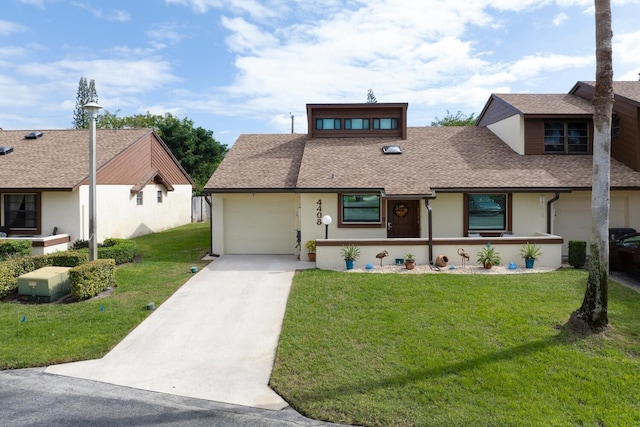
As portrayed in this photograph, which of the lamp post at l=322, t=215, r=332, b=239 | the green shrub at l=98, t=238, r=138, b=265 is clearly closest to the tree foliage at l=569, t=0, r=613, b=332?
the lamp post at l=322, t=215, r=332, b=239

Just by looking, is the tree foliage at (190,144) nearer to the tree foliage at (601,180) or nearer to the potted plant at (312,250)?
the potted plant at (312,250)

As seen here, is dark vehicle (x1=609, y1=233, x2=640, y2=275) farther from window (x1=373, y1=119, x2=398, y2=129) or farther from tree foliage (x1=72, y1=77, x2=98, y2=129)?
tree foliage (x1=72, y1=77, x2=98, y2=129)

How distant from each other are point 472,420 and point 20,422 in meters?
5.51

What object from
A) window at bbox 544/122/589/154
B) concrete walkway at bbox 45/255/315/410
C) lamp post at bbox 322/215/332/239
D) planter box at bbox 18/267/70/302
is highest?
window at bbox 544/122/589/154

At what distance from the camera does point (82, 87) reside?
52656 millimetres

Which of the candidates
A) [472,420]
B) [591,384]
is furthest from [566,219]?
[472,420]

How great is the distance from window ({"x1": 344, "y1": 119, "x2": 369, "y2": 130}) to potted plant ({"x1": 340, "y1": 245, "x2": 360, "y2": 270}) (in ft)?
26.3

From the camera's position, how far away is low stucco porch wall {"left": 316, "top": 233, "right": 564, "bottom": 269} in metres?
12.2

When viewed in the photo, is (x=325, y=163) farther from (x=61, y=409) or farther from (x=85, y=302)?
(x=61, y=409)

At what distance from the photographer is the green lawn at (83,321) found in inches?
252

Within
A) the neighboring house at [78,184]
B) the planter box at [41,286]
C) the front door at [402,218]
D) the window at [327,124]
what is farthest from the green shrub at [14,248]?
the front door at [402,218]

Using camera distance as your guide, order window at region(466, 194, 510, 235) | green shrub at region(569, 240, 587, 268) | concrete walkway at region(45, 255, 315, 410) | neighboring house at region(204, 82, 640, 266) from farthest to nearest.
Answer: window at region(466, 194, 510, 235)
neighboring house at region(204, 82, 640, 266)
green shrub at region(569, 240, 587, 268)
concrete walkway at region(45, 255, 315, 410)

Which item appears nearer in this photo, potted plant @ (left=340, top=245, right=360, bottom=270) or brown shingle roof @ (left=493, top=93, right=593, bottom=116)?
potted plant @ (left=340, top=245, right=360, bottom=270)

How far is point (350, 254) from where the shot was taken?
11.9m
